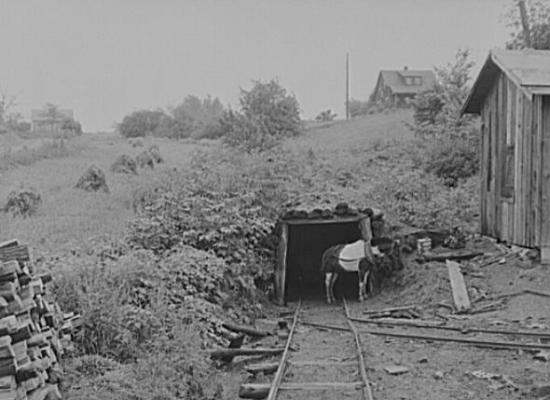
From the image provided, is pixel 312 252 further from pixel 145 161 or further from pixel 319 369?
pixel 319 369

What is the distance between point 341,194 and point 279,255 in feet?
12.9

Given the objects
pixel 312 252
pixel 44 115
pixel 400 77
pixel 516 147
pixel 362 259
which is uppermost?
pixel 400 77

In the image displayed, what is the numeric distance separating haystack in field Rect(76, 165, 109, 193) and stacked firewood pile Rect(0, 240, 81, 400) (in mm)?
13373

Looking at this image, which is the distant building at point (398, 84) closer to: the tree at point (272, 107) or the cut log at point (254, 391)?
the tree at point (272, 107)

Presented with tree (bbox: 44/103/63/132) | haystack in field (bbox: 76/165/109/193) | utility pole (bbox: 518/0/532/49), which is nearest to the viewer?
haystack in field (bbox: 76/165/109/193)

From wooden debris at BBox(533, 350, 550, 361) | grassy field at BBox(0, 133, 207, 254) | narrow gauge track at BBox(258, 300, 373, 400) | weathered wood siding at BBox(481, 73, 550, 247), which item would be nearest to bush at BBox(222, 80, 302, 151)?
grassy field at BBox(0, 133, 207, 254)

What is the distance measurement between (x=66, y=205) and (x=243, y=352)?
926 cm

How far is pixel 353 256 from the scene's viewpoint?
1644 centimetres

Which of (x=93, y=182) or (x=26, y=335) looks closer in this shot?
(x=26, y=335)

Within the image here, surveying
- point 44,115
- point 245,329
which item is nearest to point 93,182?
point 245,329

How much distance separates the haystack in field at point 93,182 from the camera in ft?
66.2

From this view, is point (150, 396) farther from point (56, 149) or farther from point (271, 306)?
point (56, 149)

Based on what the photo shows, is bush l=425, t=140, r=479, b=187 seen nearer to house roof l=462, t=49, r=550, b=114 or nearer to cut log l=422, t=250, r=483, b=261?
house roof l=462, t=49, r=550, b=114

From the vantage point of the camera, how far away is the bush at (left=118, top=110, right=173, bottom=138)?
189ft
